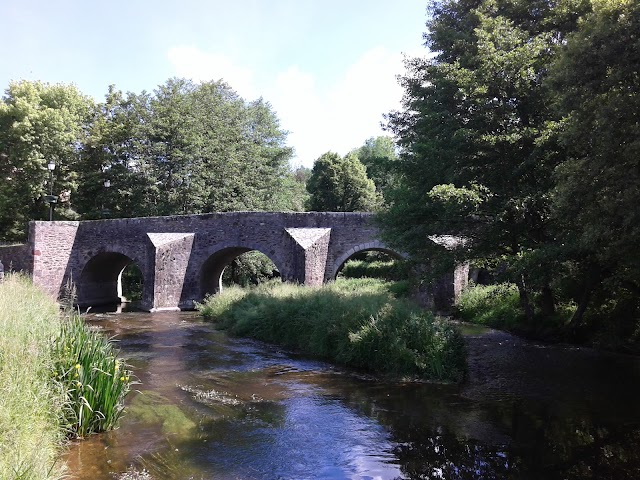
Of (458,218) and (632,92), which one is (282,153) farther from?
(632,92)

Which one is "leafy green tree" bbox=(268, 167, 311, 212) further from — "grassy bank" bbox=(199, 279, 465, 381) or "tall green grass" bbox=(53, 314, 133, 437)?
"tall green grass" bbox=(53, 314, 133, 437)

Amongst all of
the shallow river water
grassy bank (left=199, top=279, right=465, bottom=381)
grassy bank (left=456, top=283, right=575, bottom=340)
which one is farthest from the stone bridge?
the shallow river water

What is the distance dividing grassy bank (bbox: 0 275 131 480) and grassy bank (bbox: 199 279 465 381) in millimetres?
5285

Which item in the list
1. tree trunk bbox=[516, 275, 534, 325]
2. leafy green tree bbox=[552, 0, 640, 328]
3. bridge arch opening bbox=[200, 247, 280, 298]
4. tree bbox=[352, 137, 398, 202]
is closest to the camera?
leafy green tree bbox=[552, 0, 640, 328]

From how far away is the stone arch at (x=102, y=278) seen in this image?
2533cm

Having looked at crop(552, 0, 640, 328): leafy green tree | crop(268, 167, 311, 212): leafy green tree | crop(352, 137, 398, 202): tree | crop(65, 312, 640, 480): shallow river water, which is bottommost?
crop(65, 312, 640, 480): shallow river water

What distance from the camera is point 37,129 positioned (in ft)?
92.3

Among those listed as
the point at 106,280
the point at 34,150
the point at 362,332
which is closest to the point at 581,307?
the point at 362,332

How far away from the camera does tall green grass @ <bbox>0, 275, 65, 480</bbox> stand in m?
3.97

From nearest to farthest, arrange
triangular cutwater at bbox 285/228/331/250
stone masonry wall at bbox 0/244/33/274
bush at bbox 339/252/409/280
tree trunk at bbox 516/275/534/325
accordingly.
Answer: tree trunk at bbox 516/275/534/325
triangular cutwater at bbox 285/228/331/250
stone masonry wall at bbox 0/244/33/274
bush at bbox 339/252/409/280

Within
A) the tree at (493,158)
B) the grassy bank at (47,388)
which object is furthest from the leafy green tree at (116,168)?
the grassy bank at (47,388)

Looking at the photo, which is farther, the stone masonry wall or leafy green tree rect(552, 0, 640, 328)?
the stone masonry wall

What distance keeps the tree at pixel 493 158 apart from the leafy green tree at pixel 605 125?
7.81 ft

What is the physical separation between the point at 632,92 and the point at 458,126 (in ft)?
17.6
